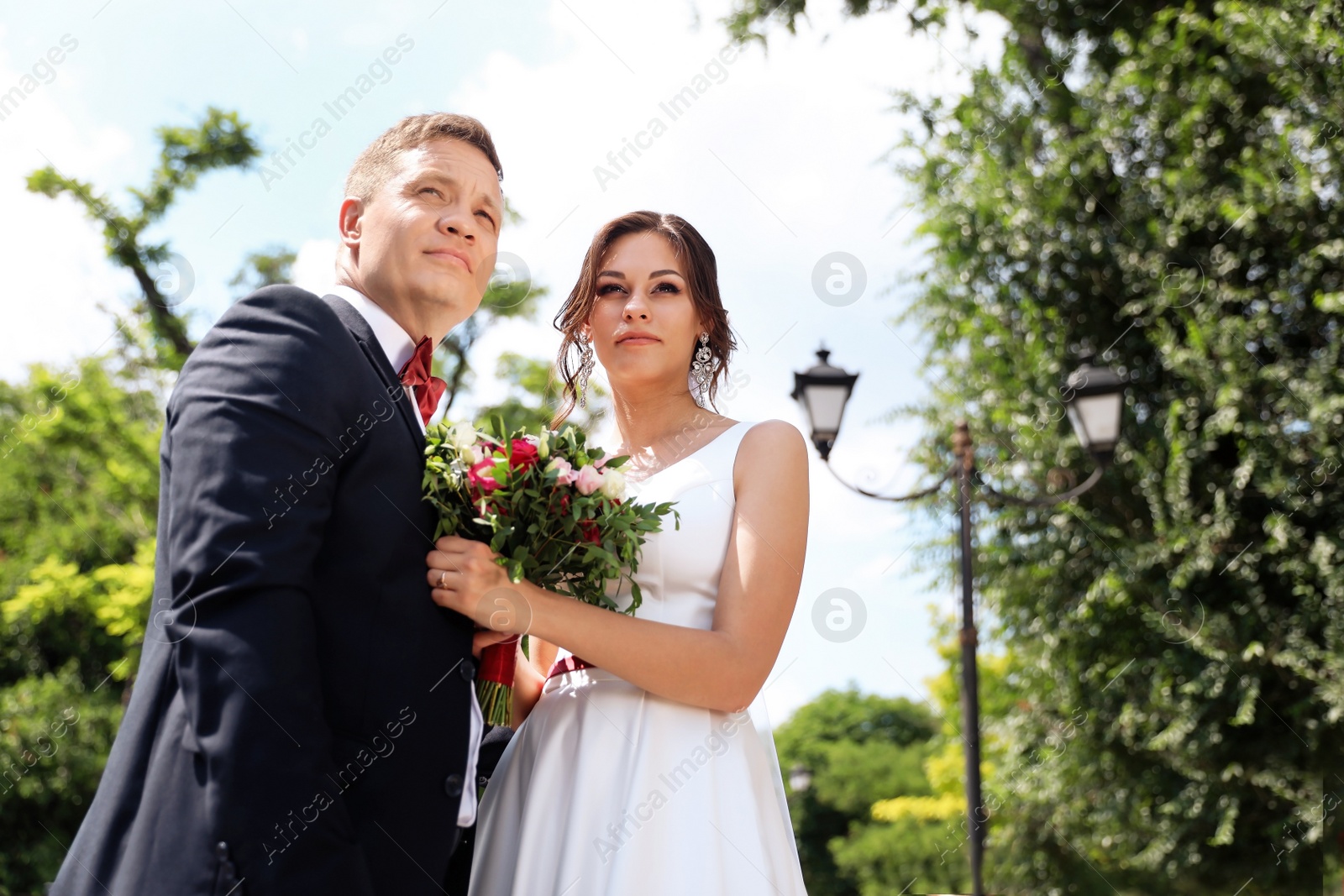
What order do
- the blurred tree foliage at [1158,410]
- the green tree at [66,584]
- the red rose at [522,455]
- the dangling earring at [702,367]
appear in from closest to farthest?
the red rose at [522,455]
the dangling earring at [702,367]
the blurred tree foliage at [1158,410]
the green tree at [66,584]

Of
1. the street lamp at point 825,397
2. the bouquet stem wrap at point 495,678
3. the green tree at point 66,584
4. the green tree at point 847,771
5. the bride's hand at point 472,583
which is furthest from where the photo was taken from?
the green tree at point 847,771

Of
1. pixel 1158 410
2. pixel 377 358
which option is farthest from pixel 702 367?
pixel 1158 410

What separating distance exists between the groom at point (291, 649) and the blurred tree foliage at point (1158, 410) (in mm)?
9253

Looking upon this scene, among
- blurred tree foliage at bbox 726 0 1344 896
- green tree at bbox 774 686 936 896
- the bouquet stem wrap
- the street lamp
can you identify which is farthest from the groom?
green tree at bbox 774 686 936 896

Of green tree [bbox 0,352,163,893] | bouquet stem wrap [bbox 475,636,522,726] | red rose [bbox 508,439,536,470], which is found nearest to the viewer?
red rose [bbox 508,439,536,470]

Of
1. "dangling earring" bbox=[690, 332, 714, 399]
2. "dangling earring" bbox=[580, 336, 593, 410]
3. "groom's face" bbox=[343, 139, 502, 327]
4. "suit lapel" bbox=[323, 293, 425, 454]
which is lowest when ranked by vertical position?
"suit lapel" bbox=[323, 293, 425, 454]

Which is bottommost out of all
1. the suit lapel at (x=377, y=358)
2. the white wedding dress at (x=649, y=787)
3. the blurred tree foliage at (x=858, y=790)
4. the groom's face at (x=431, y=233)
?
the white wedding dress at (x=649, y=787)

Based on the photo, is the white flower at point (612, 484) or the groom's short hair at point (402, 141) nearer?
the white flower at point (612, 484)

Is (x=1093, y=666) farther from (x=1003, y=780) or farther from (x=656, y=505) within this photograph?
(x=656, y=505)

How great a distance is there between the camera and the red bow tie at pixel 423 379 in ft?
8.80

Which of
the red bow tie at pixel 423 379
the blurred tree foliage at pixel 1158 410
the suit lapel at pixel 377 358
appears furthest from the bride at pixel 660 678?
the blurred tree foliage at pixel 1158 410

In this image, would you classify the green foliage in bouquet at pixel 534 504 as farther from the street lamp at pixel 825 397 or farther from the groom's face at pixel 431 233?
the street lamp at pixel 825 397

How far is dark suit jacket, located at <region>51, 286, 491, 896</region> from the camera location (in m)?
1.94

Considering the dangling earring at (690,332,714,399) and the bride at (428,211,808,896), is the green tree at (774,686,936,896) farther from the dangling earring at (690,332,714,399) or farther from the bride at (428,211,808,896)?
the bride at (428,211,808,896)
